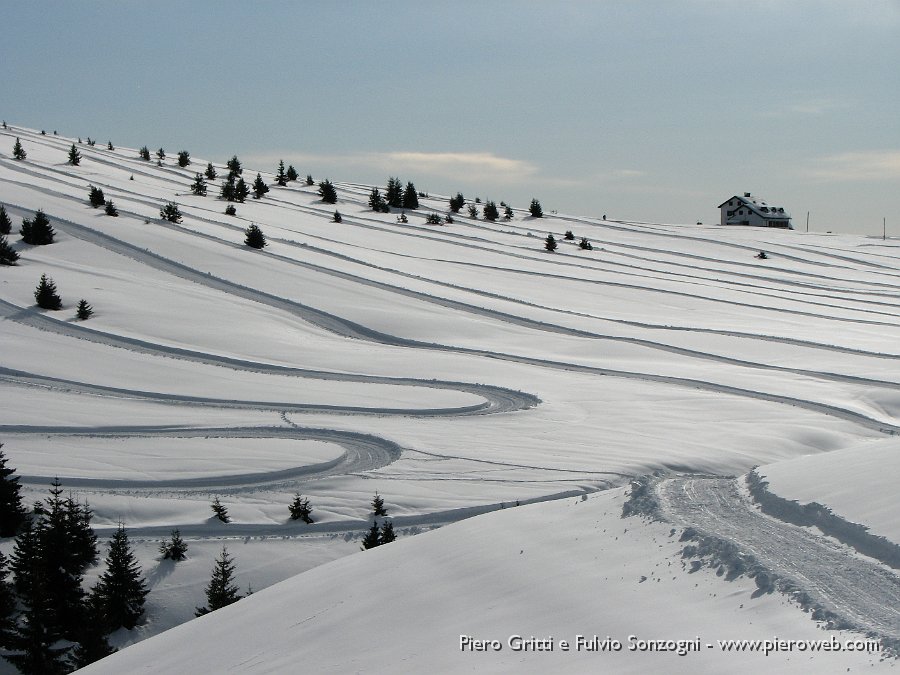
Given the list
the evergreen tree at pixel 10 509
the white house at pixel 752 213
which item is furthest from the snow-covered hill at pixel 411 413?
the white house at pixel 752 213

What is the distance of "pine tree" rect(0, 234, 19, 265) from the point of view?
30328mm

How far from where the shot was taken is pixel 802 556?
28.2ft

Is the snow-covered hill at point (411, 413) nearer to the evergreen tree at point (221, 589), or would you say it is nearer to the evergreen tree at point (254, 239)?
the evergreen tree at point (221, 589)

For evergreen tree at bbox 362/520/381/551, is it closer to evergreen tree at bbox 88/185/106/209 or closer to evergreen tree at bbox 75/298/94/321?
evergreen tree at bbox 75/298/94/321

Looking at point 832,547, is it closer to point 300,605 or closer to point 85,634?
point 300,605

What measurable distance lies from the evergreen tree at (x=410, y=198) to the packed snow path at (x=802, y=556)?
48380 mm

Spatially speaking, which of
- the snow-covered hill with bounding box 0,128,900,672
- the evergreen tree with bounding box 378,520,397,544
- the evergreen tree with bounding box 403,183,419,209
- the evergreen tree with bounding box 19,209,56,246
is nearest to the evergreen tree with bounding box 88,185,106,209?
the snow-covered hill with bounding box 0,128,900,672

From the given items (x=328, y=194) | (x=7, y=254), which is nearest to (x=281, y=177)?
(x=328, y=194)

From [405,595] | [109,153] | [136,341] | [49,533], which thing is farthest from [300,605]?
[109,153]

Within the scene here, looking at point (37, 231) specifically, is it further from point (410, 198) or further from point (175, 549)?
Result: point (410, 198)

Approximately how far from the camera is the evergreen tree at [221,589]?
40.9 feet

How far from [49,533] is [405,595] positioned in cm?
694

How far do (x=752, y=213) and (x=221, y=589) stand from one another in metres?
78.1

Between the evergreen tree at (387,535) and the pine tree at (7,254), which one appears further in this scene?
the pine tree at (7,254)
